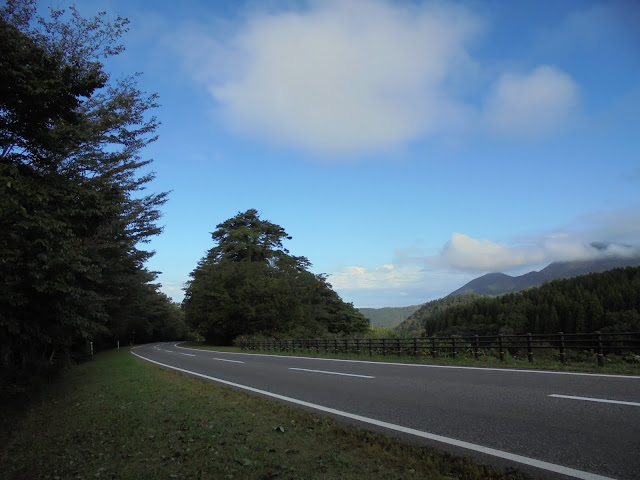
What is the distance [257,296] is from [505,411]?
4281 centimetres

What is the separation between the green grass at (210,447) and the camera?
13.5 feet

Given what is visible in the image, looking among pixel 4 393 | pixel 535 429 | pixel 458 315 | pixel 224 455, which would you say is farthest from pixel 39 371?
pixel 458 315

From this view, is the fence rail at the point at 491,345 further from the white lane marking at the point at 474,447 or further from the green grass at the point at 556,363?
the white lane marking at the point at 474,447

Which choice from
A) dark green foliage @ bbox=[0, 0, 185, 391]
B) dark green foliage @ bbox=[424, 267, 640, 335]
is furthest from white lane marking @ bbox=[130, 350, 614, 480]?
dark green foliage @ bbox=[424, 267, 640, 335]

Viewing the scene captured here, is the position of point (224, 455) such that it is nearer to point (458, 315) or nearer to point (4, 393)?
point (4, 393)

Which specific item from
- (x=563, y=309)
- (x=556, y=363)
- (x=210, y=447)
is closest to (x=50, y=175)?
(x=210, y=447)

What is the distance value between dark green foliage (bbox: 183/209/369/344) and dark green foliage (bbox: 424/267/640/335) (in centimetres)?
2133

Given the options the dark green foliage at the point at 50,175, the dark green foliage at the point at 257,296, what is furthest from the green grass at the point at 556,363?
the dark green foliage at the point at 257,296

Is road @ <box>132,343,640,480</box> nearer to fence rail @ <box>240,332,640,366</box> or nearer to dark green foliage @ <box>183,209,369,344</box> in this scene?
fence rail @ <box>240,332,640,366</box>

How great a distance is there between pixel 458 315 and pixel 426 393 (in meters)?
82.3

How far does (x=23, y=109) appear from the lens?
7633mm

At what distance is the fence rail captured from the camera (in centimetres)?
1220

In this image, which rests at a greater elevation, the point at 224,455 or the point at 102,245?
the point at 102,245

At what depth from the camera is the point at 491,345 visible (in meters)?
16.0
